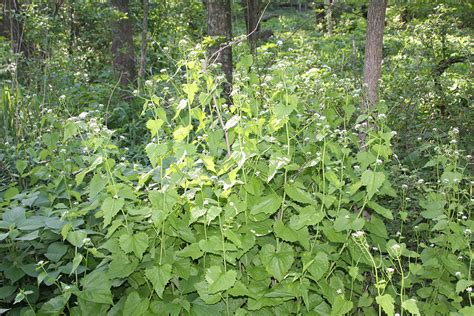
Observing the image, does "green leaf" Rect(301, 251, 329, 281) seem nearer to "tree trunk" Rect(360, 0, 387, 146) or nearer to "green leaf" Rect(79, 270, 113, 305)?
"green leaf" Rect(79, 270, 113, 305)

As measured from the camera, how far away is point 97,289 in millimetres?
2484

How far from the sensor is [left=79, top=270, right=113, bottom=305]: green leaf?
2.46m

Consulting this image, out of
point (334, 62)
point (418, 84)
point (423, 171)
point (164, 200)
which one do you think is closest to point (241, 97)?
point (164, 200)

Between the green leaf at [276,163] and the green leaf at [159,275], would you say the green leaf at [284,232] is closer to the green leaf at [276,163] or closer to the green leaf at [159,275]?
the green leaf at [276,163]

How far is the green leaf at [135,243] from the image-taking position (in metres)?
2.33

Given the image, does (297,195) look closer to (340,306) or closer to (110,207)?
(340,306)

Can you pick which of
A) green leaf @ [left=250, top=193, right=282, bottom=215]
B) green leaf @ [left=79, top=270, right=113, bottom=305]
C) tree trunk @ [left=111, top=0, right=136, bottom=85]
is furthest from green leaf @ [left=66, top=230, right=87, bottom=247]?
tree trunk @ [left=111, top=0, right=136, bottom=85]

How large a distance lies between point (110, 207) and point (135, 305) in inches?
17.7

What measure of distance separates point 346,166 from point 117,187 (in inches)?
43.4

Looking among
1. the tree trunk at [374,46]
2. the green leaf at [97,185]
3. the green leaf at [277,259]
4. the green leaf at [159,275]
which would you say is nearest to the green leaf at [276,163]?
the green leaf at [277,259]

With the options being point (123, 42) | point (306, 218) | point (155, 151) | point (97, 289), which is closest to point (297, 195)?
point (306, 218)

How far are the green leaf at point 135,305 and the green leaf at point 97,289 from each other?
8cm

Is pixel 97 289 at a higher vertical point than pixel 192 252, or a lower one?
lower

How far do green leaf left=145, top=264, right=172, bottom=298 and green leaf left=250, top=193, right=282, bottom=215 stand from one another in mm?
424
